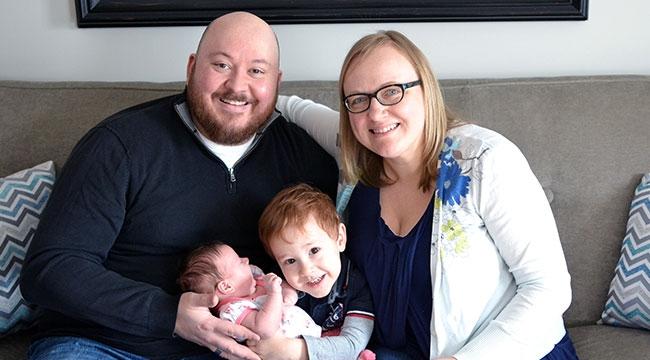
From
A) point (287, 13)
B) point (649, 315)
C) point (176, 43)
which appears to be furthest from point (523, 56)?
point (176, 43)

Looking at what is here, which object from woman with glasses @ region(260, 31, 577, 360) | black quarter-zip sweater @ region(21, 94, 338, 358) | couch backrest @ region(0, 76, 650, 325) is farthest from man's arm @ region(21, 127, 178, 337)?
woman with glasses @ region(260, 31, 577, 360)

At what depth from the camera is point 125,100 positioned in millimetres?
2398

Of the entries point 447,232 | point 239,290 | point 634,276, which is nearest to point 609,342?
point 634,276

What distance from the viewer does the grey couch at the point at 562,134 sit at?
2211mm

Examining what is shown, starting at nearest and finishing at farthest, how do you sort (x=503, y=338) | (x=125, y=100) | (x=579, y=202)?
(x=503, y=338)
(x=579, y=202)
(x=125, y=100)

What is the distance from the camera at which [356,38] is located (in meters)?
2.60

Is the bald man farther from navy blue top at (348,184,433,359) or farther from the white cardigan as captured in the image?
the white cardigan

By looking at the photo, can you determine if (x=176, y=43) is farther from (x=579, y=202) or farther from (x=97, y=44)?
(x=579, y=202)

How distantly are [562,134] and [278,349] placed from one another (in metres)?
1.03

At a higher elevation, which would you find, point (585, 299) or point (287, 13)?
point (287, 13)

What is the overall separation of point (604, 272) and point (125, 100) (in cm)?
146

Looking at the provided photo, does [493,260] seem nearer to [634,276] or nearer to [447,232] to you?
[447,232]

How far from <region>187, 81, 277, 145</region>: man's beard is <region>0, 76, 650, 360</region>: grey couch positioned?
0.31m

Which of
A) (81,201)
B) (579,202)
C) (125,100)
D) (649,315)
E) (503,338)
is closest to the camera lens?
(503,338)
